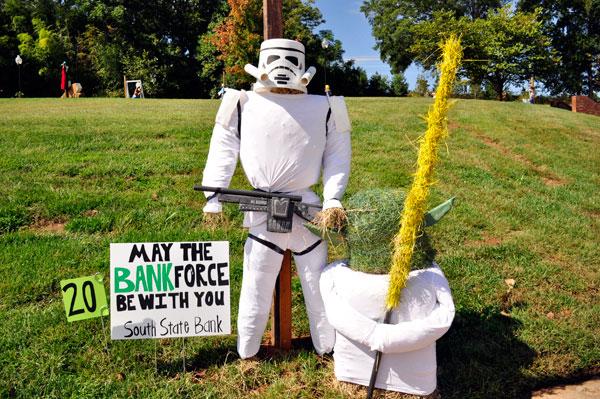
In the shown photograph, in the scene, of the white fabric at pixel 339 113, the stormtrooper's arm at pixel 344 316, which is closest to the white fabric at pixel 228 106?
the white fabric at pixel 339 113

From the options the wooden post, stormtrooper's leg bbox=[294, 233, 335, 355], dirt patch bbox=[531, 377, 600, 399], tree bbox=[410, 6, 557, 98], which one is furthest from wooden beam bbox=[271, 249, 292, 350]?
tree bbox=[410, 6, 557, 98]

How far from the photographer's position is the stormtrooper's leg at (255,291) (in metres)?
2.93

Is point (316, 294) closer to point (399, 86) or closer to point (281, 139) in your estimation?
point (281, 139)

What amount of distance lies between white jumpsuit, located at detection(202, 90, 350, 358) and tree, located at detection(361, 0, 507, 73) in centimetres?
3381

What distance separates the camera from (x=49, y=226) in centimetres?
466

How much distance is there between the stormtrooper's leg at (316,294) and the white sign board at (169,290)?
1.78 ft

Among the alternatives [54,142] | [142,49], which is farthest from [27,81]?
[54,142]

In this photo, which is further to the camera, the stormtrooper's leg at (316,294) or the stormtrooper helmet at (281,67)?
the stormtrooper's leg at (316,294)

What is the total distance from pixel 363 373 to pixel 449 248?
8.56 feet

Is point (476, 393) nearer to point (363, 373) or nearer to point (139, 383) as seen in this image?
point (363, 373)

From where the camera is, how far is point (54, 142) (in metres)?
7.20

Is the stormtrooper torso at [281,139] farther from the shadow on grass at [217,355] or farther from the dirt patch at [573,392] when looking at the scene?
the dirt patch at [573,392]

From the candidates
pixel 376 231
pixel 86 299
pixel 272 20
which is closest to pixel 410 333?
pixel 376 231

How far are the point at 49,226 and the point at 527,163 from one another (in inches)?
313
